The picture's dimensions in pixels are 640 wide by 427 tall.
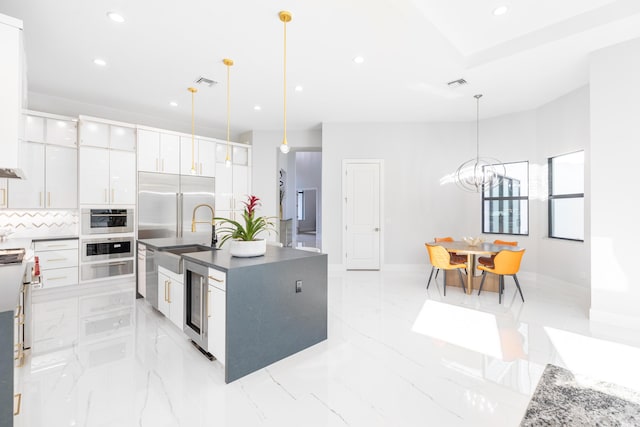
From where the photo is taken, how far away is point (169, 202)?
18.3 ft

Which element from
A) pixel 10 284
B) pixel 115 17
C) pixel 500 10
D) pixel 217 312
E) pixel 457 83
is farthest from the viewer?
pixel 457 83

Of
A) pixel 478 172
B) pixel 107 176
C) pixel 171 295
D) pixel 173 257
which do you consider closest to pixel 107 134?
pixel 107 176

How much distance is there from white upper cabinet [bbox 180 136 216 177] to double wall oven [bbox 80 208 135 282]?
1.30 m

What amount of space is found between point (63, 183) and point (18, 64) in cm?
298

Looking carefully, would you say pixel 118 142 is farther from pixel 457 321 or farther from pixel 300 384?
pixel 457 321

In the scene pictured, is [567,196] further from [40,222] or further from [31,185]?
[40,222]

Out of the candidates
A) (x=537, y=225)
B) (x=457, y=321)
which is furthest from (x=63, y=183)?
(x=537, y=225)

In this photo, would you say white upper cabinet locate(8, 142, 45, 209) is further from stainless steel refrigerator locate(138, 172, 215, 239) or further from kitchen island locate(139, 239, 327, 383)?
kitchen island locate(139, 239, 327, 383)

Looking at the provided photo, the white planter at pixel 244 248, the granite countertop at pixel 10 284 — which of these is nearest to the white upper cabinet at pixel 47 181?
the granite countertop at pixel 10 284

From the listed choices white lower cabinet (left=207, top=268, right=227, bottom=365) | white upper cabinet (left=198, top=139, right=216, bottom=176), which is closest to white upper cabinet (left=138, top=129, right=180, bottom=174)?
white upper cabinet (left=198, top=139, right=216, bottom=176)

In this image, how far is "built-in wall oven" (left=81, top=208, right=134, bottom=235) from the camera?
4.73m

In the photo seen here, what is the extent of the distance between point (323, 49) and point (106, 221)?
168 inches

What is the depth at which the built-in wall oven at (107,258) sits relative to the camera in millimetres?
4738

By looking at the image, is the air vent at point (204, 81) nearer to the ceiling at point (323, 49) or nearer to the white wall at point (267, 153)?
the ceiling at point (323, 49)
